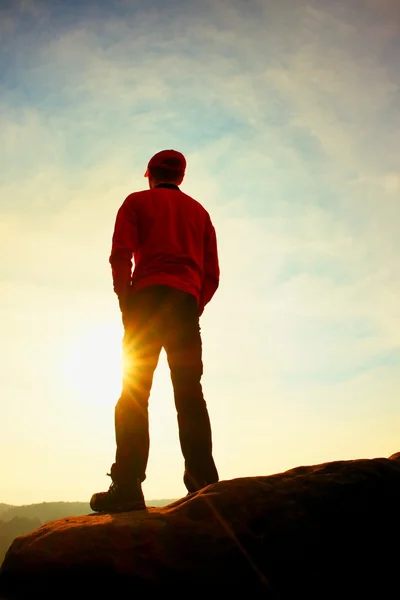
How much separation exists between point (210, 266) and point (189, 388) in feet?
4.81

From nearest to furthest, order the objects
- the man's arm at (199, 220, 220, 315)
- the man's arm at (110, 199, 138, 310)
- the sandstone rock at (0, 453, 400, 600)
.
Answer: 1. the sandstone rock at (0, 453, 400, 600)
2. the man's arm at (110, 199, 138, 310)
3. the man's arm at (199, 220, 220, 315)

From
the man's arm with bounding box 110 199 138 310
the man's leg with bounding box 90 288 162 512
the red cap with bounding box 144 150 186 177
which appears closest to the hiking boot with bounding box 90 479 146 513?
the man's leg with bounding box 90 288 162 512

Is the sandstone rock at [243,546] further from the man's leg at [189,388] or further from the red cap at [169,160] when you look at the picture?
the red cap at [169,160]

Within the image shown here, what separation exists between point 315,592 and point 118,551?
3.72ft

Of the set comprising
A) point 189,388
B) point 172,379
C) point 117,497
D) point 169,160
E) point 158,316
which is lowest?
point 117,497

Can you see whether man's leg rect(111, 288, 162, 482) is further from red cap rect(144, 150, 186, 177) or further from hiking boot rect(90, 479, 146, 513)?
red cap rect(144, 150, 186, 177)

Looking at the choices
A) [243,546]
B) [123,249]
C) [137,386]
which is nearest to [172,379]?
[137,386]

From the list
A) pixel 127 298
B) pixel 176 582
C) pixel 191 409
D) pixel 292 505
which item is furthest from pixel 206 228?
pixel 176 582

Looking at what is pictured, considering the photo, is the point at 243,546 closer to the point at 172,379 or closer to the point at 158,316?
the point at 172,379

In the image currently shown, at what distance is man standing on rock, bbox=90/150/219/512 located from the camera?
13.2ft

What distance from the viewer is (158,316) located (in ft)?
14.3

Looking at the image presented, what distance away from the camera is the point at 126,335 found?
4.38 meters

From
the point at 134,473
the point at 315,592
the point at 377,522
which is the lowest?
the point at 315,592

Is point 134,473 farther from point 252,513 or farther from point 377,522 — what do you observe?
point 377,522
